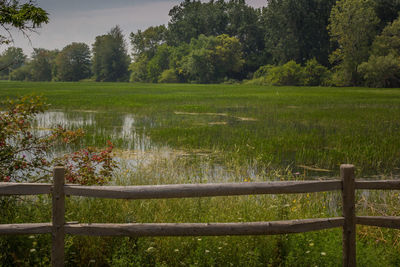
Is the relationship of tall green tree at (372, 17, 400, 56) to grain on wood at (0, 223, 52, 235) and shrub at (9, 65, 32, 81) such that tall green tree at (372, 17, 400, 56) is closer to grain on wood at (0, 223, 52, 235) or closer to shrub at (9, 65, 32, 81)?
grain on wood at (0, 223, 52, 235)

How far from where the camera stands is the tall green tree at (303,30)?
9156 cm

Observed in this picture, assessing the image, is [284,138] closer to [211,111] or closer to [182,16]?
[211,111]

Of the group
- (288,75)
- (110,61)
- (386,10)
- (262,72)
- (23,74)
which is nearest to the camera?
(386,10)

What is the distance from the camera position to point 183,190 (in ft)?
17.6

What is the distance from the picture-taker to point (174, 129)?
23.2m

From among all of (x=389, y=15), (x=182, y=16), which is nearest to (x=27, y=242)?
(x=389, y=15)

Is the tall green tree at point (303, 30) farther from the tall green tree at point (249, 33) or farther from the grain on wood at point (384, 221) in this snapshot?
the grain on wood at point (384, 221)

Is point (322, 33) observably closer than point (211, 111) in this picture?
No

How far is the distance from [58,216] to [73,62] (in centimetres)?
14260

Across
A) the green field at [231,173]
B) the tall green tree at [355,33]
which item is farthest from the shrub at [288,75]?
the green field at [231,173]

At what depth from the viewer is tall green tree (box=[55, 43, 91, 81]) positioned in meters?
135

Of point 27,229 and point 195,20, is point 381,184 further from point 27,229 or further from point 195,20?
point 195,20

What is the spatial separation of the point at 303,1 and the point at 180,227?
93203 mm

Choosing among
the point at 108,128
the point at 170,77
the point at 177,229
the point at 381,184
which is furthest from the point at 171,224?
the point at 170,77
